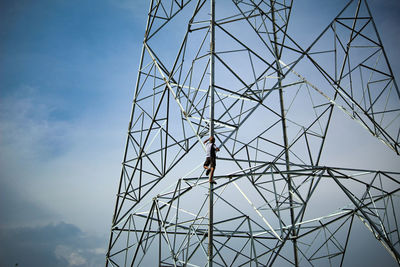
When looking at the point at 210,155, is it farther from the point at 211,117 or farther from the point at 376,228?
the point at 376,228

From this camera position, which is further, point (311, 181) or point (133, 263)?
point (133, 263)

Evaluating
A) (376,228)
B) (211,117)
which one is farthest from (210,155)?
(376,228)

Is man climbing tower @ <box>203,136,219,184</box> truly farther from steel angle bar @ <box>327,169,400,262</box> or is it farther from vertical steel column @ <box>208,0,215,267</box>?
steel angle bar @ <box>327,169,400,262</box>

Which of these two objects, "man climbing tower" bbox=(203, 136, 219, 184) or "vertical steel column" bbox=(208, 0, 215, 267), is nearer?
"vertical steel column" bbox=(208, 0, 215, 267)

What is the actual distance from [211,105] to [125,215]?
831 centimetres

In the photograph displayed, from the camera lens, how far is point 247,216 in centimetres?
1574

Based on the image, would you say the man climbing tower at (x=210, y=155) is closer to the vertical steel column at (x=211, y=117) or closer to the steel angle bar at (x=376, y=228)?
the vertical steel column at (x=211, y=117)

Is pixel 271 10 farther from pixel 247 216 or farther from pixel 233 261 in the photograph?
pixel 233 261

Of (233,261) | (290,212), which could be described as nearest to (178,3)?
(290,212)

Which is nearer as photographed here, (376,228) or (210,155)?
(376,228)

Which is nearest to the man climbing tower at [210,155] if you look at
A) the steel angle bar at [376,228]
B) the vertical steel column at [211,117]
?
the vertical steel column at [211,117]

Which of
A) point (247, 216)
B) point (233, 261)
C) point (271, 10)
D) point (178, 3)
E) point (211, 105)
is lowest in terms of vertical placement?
point (233, 261)

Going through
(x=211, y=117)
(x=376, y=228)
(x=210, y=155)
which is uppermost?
(x=211, y=117)

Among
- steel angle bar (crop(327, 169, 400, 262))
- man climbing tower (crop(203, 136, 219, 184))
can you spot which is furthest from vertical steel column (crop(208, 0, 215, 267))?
steel angle bar (crop(327, 169, 400, 262))
